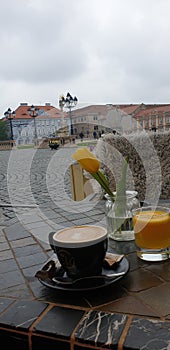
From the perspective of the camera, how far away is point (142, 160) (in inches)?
121

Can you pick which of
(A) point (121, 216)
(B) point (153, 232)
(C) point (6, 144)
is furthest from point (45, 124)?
(C) point (6, 144)

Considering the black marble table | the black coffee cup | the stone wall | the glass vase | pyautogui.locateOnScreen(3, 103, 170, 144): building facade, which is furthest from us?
the stone wall

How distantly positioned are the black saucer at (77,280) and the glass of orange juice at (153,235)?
0.34ft

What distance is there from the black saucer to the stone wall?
2.14m

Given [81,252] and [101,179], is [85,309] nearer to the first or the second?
[81,252]

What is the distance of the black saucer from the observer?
2.30ft

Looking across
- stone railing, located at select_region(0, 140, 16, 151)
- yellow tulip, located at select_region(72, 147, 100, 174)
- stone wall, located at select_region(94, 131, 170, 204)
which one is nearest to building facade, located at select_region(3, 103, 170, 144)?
stone wall, located at select_region(94, 131, 170, 204)

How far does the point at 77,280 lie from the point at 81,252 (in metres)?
0.08

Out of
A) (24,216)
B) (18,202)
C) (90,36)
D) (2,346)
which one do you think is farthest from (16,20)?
(2,346)

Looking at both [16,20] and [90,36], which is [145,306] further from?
[90,36]

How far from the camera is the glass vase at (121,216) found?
99cm

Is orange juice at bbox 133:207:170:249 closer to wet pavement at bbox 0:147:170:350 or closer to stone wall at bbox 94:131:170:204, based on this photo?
wet pavement at bbox 0:147:170:350

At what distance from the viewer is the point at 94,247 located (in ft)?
2.27

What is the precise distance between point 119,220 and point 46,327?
49 centimetres
